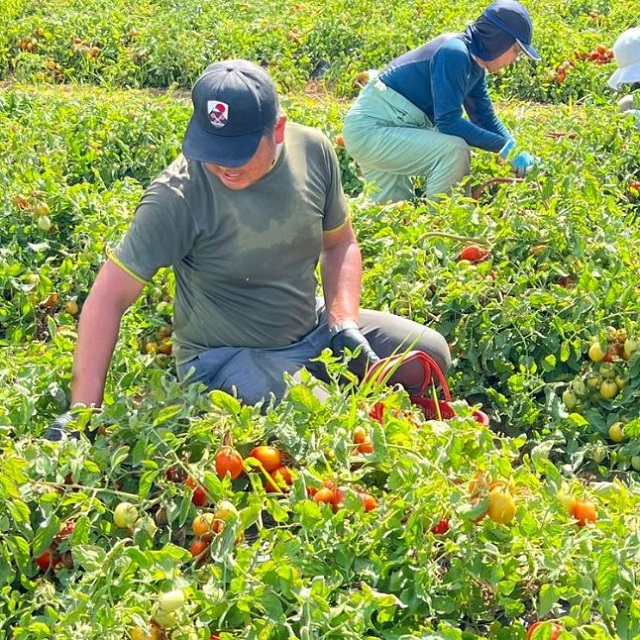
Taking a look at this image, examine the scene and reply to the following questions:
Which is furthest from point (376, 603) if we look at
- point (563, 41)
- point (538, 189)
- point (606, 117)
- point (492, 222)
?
point (563, 41)

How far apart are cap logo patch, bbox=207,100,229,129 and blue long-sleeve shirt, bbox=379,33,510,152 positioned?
2012 millimetres

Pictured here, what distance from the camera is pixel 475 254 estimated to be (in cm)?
397

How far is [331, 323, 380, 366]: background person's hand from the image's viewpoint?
3.12 m

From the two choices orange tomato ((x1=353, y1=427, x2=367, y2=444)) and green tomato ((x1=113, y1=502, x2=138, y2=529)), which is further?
orange tomato ((x1=353, y1=427, x2=367, y2=444))

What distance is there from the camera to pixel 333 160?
10.4ft

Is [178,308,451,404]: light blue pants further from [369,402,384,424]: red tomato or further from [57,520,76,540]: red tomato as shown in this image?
[57,520,76,540]: red tomato

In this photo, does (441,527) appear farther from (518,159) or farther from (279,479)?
(518,159)

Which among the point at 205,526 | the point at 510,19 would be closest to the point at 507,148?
the point at 510,19

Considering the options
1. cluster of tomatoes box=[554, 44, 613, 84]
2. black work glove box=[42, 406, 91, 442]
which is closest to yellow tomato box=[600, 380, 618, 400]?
black work glove box=[42, 406, 91, 442]

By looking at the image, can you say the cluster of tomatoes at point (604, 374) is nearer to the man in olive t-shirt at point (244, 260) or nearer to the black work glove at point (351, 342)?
the man in olive t-shirt at point (244, 260)

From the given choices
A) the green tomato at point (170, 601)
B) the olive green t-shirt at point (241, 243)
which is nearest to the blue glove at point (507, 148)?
the olive green t-shirt at point (241, 243)

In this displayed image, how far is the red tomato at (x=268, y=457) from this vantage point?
8.25ft

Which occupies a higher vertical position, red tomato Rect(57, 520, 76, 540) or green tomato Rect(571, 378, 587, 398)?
red tomato Rect(57, 520, 76, 540)

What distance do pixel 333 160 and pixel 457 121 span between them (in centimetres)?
163
